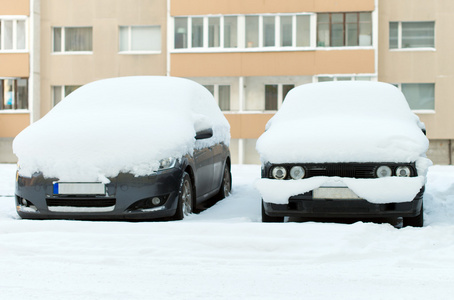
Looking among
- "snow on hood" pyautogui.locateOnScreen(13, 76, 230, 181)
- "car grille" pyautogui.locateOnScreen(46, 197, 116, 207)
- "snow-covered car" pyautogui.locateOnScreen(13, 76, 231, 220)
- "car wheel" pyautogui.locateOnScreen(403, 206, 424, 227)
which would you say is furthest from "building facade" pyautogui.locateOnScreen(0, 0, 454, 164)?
"car grille" pyautogui.locateOnScreen(46, 197, 116, 207)

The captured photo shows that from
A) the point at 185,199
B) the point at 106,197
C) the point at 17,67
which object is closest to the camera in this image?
the point at 106,197

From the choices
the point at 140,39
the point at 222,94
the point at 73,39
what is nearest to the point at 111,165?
the point at 222,94

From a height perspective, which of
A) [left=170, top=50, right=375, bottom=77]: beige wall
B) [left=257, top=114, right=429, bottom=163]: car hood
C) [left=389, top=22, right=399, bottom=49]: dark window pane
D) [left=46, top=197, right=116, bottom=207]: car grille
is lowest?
[left=46, top=197, right=116, bottom=207]: car grille

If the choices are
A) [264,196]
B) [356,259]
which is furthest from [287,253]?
[264,196]

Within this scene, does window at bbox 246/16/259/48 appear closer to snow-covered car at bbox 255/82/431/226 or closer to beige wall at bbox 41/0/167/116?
beige wall at bbox 41/0/167/116

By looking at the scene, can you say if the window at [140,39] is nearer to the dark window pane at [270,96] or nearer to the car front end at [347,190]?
the dark window pane at [270,96]

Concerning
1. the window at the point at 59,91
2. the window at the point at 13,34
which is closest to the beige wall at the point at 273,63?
the window at the point at 59,91

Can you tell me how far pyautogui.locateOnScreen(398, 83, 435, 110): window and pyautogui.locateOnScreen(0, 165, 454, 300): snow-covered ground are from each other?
2345 cm

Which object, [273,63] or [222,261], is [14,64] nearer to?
[273,63]

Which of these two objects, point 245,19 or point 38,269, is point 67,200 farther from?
point 245,19

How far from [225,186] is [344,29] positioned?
826 inches

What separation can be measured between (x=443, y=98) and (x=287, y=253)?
25664 mm

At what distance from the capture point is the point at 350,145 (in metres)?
7.06

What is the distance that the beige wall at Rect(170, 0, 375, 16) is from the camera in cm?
2980
